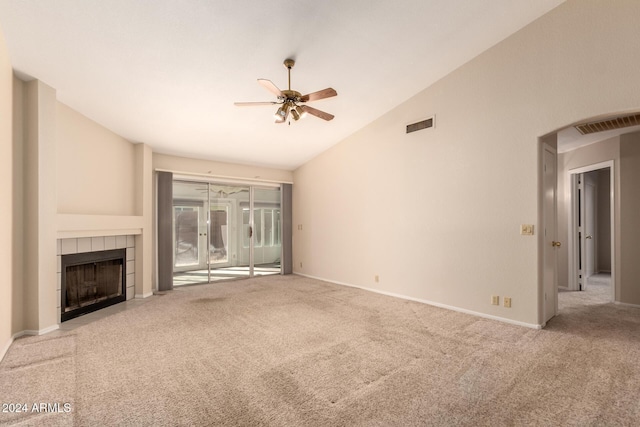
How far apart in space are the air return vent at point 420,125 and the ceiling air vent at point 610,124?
6.08 ft

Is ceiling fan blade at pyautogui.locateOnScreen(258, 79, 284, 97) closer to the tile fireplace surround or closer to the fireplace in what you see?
the tile fireplace surround

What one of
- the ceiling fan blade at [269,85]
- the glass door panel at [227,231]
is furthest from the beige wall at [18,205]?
the glass door panel at [227,231]

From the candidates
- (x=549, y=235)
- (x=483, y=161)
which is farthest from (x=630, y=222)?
(x=483, y=161)

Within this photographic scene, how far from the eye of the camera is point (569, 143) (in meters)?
5.21

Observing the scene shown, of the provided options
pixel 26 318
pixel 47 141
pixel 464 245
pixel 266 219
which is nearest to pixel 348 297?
pixel 464 245

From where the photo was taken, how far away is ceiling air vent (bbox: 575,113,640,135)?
3.91 meters

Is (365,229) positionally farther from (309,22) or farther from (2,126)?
(2,126)

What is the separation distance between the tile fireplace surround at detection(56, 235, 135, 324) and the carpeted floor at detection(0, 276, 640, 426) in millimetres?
968

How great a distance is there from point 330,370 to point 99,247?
4061 millimetres

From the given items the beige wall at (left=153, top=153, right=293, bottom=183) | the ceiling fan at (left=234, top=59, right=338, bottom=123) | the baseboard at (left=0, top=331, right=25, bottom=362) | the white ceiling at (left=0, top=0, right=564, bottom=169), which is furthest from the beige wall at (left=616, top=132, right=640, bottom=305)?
the baseboard at (left=0, top=331, right=25, bottom=362)

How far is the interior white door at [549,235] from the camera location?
371cm

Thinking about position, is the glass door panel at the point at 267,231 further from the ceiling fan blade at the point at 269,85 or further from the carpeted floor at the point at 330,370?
the ceiling fan blade at the point at 269,85

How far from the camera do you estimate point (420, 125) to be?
188 inches

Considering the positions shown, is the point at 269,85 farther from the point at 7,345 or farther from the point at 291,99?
the point at 7,345
